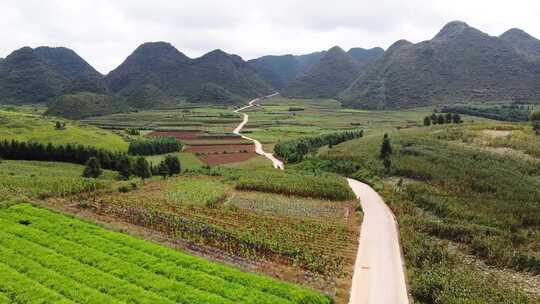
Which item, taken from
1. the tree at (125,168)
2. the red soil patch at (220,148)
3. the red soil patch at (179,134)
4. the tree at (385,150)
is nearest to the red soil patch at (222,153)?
the red soil patch at (220,148)

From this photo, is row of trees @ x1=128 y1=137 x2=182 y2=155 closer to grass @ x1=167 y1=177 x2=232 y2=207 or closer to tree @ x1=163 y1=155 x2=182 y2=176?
tree @ x1=163 y1=155 x2=182 y2=176

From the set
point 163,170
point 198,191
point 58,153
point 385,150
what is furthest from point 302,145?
point 58,153

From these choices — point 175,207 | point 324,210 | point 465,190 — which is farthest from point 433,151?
point 175,207

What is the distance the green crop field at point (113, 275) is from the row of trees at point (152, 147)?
72.4 m

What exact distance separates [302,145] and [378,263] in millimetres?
72316

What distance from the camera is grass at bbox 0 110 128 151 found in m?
105

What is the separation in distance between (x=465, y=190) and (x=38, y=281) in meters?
52.8

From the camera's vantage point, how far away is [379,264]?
32.7 metres

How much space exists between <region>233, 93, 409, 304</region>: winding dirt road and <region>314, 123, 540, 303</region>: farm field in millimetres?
Result: 1042

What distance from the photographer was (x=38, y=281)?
2541 cm

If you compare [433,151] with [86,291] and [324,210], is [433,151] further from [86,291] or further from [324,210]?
[86,291]

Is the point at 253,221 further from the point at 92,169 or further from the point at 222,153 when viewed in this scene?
the point at 222,153

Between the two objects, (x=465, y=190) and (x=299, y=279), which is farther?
(x=465, y=190)

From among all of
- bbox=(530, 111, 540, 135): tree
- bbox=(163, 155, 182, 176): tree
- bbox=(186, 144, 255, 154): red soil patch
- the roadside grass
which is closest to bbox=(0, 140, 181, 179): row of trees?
bbox=(163, 155, 182, 176): tree
